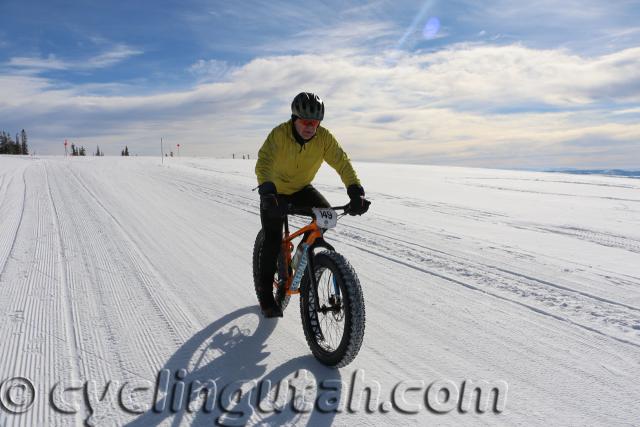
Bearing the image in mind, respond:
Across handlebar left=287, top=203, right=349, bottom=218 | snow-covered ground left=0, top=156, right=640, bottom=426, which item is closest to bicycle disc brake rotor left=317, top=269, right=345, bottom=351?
snow-covered ground left=0, top=156, right=640, bottom=426

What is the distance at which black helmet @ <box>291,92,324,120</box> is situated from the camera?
3.63 meters

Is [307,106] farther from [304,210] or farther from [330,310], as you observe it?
[330,310]

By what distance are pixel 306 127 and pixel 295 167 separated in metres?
0.47

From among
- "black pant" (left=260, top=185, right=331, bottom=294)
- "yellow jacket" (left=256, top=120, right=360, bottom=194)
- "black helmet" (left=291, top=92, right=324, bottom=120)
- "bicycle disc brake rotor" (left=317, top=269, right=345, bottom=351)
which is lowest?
"bicycle disc brake rotor" (left=317, top=269, right=345, bottom=351)

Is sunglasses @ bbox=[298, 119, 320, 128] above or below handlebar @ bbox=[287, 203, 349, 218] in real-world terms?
above

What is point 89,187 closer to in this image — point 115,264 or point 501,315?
point 115,264

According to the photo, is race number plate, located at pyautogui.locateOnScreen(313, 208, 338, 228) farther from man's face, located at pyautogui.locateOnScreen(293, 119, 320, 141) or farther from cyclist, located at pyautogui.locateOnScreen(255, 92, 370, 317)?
man's face, located at pyautogui.locateOnScreen(293, 119, 320, 141)

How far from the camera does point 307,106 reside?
3.63 meters

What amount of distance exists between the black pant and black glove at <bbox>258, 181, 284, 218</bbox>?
1.55 ft

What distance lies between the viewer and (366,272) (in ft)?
18.7

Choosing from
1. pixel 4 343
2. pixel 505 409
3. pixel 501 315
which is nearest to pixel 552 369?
pixel 505 409

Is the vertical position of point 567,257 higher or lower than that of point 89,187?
lower

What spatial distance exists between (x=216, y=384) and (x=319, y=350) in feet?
2.75

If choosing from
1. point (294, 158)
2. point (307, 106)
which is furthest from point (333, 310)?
point (307, 106)
